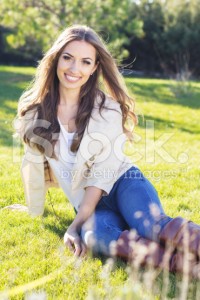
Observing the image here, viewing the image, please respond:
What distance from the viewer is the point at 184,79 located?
12.9m

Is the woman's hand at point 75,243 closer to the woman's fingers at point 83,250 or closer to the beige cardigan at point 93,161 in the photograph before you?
the woman's fingers at point 83,250

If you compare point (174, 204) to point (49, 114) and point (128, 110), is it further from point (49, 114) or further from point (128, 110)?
point (49, 114)

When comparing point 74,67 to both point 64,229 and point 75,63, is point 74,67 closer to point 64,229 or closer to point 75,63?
point 75,63

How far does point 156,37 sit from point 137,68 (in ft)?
5.63

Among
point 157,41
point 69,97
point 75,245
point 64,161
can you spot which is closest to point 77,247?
point 75,245

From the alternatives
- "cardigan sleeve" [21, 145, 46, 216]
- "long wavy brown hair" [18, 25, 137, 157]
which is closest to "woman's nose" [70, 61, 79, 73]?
"long wavy brown hair" [18, 25, 137, 157]

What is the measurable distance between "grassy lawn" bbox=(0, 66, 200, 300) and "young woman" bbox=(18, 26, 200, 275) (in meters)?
0.17

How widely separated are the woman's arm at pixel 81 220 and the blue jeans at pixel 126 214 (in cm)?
4

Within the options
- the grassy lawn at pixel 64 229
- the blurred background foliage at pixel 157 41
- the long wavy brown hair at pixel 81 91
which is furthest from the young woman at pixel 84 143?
the blurred background foliage at pixel 157 41

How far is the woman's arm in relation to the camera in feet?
9.98

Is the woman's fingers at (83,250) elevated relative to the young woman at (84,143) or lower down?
lower down

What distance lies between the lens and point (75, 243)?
9.98 feet

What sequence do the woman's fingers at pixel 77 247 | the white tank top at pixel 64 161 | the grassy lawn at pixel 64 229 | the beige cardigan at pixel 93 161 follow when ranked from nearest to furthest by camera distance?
the grassy lawn at pixel 64 229 < the woman's fingers at pixel 77 247 < the beige cardigan at pixel 93 161 < the white tank top at pixel 64 161

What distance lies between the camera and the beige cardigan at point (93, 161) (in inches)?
132
